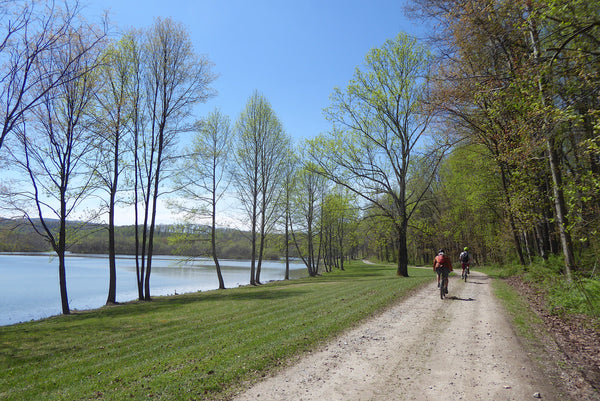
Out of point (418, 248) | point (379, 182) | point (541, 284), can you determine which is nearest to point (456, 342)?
point (541, 284)

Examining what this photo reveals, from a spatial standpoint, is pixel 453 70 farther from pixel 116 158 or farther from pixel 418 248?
pixel 418 248

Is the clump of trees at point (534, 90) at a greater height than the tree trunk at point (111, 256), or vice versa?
the clump of trees at point (534, 90)

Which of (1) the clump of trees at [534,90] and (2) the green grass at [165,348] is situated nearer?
(2) the green grass at [165,348]

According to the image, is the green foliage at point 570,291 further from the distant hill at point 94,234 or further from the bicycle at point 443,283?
the distant hill at point 94,234

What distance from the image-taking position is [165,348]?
7.05 meters

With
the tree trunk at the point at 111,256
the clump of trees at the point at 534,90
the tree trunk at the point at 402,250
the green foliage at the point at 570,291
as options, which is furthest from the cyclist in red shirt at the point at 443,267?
the tree trunk at the point at 111,256

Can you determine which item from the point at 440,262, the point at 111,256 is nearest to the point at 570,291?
the point at 440,262

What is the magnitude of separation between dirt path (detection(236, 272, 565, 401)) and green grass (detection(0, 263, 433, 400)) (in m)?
0.62

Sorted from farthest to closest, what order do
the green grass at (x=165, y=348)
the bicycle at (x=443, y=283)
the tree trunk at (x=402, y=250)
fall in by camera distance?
the tree trunk at (x=402, y=250) → the bicycle at (x=443, y=283) → the green grass at (x=165, y=348)

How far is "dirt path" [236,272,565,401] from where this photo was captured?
14.1ft

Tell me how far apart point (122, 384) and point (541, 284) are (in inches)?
579

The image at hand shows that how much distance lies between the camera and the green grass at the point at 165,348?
195 inches

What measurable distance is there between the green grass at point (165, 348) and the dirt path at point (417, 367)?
0.62 m

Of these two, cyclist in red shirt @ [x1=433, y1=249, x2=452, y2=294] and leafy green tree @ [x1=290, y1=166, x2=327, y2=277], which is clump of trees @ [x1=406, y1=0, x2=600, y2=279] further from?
leafy green tree @ [x1=290, y1=166, x2=327, y2=277]
